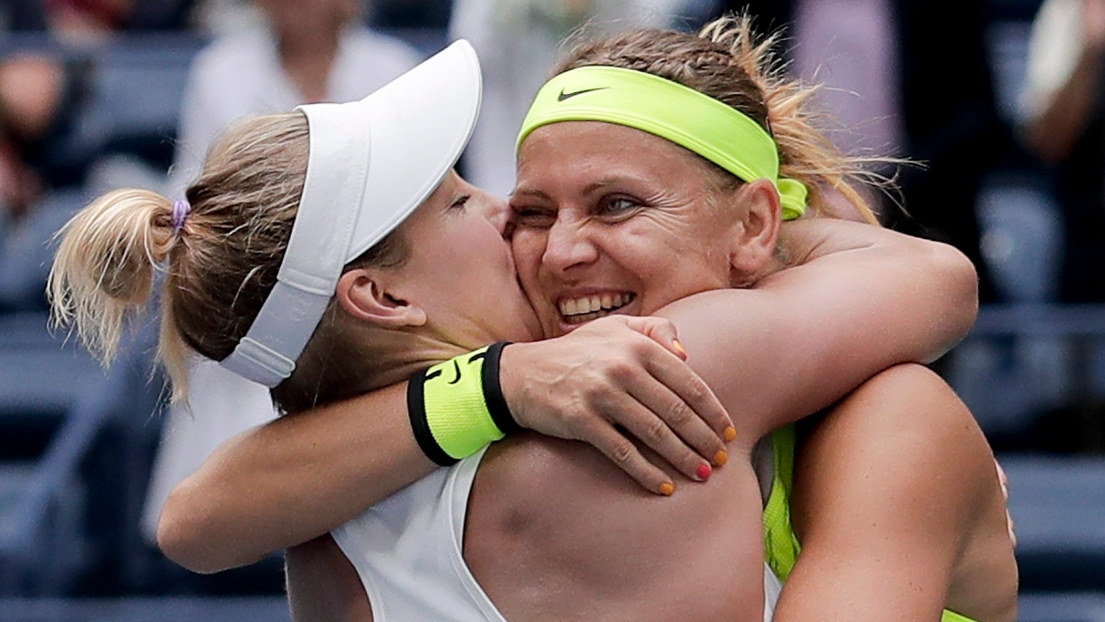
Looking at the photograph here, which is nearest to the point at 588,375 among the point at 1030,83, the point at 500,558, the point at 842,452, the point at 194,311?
the point at 500,558

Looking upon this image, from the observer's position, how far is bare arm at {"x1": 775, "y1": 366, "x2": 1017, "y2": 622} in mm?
1802

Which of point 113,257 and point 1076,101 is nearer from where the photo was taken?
point 113,257

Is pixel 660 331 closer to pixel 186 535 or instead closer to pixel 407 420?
pixel 407 420

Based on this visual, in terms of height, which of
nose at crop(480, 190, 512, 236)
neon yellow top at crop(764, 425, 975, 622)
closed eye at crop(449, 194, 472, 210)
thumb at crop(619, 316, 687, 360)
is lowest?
neon yellow top at crop(764, 425, 975, 622)

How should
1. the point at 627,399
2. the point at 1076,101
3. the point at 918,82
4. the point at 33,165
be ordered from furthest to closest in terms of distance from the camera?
the point at 33,165 < the point at 1076,101 < the point at 918,82 < the point at 627,399

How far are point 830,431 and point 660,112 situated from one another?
45 cm

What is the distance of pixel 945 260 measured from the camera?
2.08m

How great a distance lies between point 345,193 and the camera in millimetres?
1899

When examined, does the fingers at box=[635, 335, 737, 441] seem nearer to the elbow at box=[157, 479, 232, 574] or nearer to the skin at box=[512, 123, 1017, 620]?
the skin at box=[512, 123, 1017, 620]

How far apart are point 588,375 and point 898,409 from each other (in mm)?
424

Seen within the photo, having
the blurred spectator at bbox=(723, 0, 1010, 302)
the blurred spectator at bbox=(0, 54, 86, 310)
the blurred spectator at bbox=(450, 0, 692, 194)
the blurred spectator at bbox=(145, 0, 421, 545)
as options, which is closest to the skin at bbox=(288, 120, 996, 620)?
the blurred spectator at bbox=(723, 0, 1010, 302)

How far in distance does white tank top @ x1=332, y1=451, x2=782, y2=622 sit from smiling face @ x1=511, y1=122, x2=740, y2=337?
0.97 feet

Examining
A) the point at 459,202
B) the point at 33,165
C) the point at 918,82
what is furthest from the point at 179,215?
the point at 33,165

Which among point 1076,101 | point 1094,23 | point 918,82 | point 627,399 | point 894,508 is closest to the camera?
point 627,399
